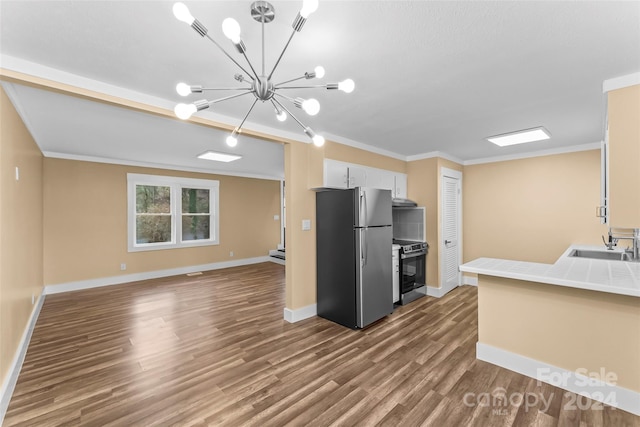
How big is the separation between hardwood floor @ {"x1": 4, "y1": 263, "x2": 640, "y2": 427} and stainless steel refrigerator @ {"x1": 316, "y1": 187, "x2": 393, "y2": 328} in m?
0.26

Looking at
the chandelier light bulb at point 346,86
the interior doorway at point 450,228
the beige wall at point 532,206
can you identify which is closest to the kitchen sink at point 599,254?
the beige wall at point 532,206

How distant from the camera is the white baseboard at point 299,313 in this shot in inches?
138

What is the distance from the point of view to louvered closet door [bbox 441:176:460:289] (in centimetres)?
475

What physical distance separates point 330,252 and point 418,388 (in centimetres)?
177

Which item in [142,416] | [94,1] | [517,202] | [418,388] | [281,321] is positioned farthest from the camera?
[517,202]

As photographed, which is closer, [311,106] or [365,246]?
[311,106]

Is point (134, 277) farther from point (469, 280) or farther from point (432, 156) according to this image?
point (469, 280)

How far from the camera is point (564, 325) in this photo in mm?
2217

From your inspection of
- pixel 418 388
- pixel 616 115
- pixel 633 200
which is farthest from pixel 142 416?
pixel 616 115

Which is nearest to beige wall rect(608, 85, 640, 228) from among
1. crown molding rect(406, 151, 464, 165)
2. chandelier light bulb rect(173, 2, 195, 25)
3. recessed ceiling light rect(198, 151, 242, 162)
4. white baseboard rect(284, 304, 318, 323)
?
crown molding rect(406, 151, 464, 165)

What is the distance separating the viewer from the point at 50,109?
280 centimetres

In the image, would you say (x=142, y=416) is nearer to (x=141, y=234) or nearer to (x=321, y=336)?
(x=321, y=336)

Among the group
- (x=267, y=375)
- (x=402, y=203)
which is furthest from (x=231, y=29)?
(x=402, y=203)

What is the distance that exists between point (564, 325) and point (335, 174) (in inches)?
111
